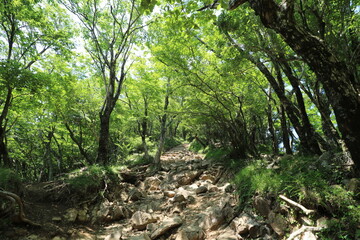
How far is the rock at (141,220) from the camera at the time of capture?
5.93m

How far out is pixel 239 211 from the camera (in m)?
5.20

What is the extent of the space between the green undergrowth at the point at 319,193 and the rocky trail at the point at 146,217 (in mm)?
907

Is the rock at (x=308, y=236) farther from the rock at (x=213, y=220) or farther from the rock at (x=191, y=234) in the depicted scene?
the rock at (x=191, y=234)

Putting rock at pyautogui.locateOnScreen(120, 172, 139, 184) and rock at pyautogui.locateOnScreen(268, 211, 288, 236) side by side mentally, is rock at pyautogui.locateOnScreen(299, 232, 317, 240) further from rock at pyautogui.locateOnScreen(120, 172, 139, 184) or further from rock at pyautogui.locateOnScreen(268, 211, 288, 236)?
rock at pyautogui.locateOnScreen(120, 172, 139, 184)

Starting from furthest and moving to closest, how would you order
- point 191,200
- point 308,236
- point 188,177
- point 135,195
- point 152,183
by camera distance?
point 152,183 < point 188,177 < point 135,195 < point 191,200 < point 308,236

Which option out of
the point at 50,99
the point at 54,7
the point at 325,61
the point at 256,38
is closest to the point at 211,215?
the point at 325,61

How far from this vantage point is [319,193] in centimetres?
369

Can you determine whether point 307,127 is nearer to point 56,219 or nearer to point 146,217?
point 146,217

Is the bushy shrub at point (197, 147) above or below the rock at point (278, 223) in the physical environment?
above

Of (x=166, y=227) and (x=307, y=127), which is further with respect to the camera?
(x=307, y=127)

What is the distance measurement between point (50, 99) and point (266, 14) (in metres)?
10.5

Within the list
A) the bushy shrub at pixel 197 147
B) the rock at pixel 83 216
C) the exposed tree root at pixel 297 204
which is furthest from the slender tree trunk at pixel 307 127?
the bushy shrub at pixel 197 147

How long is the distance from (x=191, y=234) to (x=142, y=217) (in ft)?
7.02

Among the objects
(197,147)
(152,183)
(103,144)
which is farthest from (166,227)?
(197,147)
